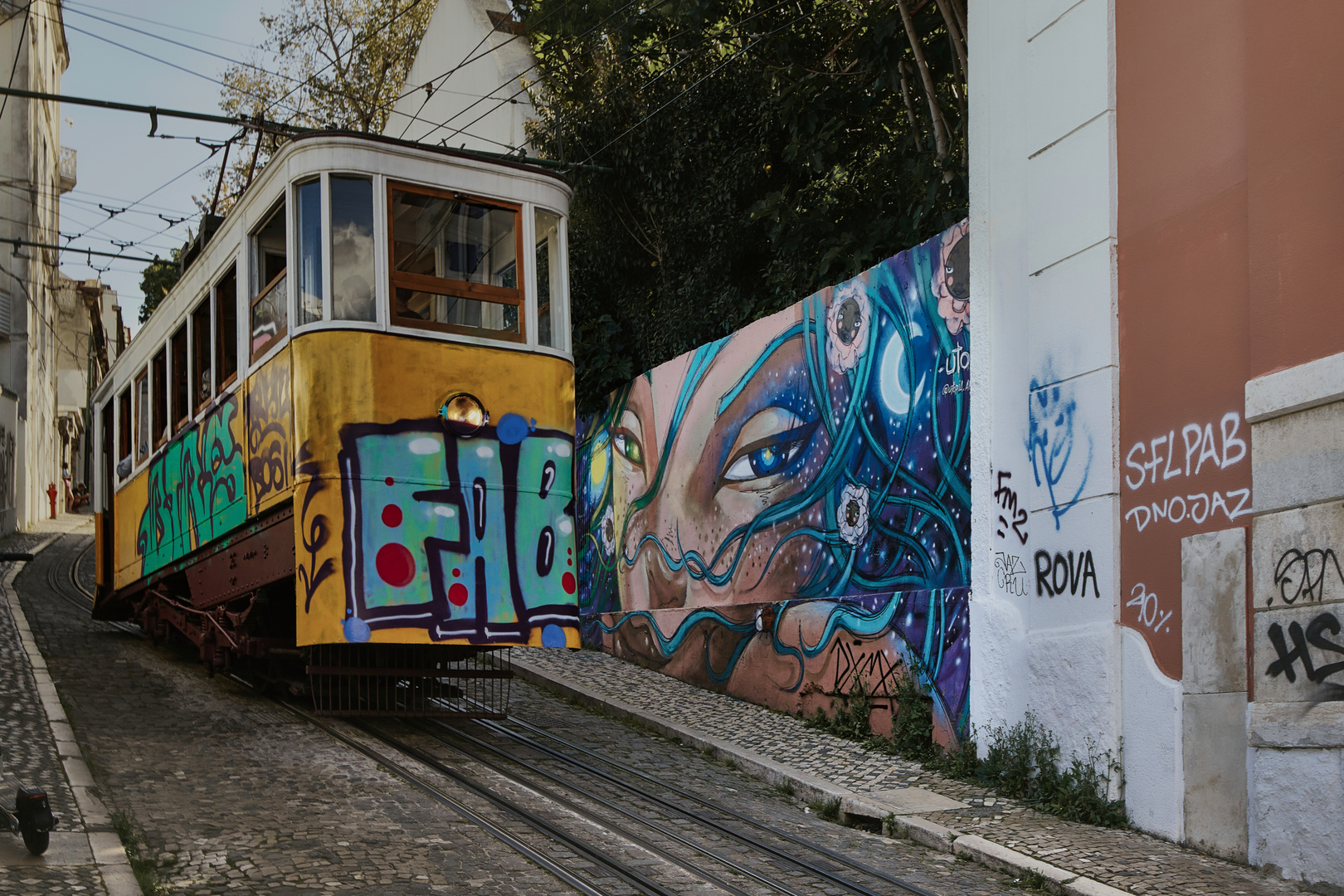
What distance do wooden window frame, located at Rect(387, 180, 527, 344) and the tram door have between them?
6.69 m

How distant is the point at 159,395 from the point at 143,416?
0.76 metres

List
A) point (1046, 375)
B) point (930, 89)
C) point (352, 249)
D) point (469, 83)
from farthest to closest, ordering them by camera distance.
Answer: point (469, 83)
point (930, 89)
point (352, 249)
point (1046, 375)

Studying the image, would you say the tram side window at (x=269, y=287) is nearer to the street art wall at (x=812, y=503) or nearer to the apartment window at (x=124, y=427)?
the street art wall at (x=812, y=503)

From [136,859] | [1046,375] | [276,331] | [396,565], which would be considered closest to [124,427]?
[276,331]

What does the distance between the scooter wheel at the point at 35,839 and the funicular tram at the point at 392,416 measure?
251cm

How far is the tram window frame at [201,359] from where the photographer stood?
9.96 m

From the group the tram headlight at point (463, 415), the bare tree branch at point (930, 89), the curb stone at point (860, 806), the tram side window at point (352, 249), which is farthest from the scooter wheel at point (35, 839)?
the bare tree branch at point (930, 89)

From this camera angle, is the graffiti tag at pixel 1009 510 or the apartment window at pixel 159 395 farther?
the apartment window at pixel 159 395

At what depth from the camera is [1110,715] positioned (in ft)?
23.5

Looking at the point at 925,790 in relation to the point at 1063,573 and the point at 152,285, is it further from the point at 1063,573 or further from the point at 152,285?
the point at 152,285

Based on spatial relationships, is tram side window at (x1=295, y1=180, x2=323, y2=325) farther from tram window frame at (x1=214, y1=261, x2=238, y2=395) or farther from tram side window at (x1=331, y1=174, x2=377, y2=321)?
tram window frame at (x1=214, y1=261, x2=238, y2=395)

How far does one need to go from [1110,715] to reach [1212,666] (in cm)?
76

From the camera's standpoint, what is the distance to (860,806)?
7418 millimetres

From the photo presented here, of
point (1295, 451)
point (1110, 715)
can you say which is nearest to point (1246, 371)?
point (1295, 451)
